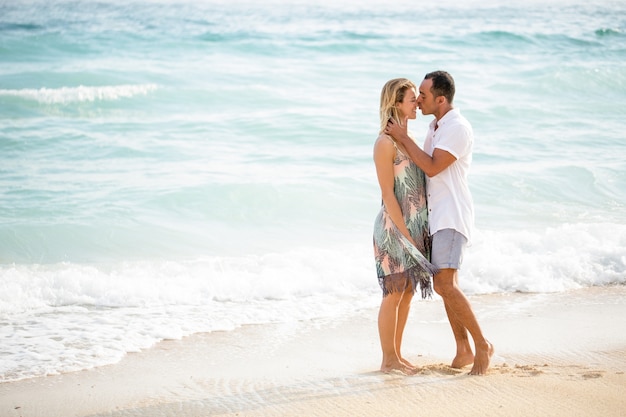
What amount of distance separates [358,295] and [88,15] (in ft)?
72.8

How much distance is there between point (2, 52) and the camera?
20.2 metres

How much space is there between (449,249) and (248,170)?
23.5ft

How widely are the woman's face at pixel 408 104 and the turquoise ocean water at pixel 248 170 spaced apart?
2411 mm

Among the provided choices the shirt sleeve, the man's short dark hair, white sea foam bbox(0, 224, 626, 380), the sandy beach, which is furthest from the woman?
white sea foam bbox(0, 224, 626, 380)

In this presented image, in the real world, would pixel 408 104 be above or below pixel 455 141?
above

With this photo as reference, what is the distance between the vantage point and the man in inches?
178

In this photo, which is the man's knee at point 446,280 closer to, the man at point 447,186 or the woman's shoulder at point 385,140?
the man at point 447,186

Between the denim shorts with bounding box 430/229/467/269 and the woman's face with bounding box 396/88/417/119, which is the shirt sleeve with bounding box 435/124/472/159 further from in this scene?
the denim shorts with bounding box 430/229/467/269

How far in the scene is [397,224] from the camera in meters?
4.66

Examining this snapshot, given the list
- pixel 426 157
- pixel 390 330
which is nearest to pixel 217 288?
pixel 390 330

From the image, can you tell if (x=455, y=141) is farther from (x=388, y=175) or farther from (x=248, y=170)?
(x=248, y=170)

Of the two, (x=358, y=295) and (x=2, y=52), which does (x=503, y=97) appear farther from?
(x=2, y=52)

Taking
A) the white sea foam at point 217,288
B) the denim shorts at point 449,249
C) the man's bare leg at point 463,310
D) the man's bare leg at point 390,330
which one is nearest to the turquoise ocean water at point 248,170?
the white sea foam at point 217,288

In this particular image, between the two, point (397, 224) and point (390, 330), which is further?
point (390, 330)
